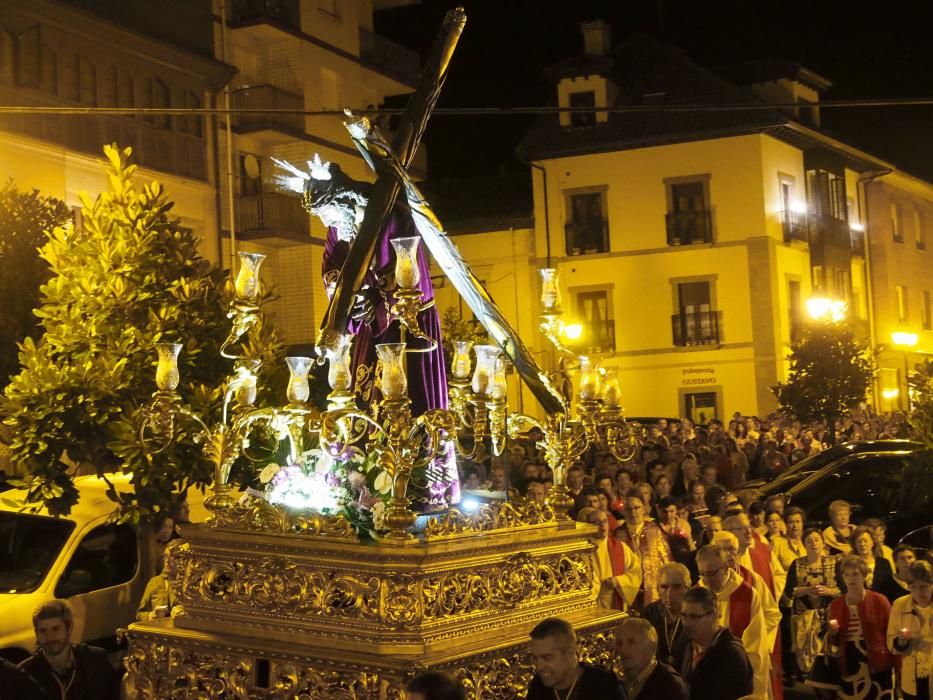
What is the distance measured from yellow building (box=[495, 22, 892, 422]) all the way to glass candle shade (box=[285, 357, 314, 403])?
27239mm

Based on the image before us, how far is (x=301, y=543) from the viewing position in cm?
608

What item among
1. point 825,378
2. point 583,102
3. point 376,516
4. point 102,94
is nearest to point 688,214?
point 583,102

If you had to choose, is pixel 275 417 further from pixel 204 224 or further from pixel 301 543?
pixel 204 224

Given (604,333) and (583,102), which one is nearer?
(604,333)

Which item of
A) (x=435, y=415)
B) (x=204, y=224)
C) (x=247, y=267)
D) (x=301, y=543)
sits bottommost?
(x=301, y=543)

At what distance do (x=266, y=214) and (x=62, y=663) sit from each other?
786 inches

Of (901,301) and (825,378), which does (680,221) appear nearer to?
(825,378)

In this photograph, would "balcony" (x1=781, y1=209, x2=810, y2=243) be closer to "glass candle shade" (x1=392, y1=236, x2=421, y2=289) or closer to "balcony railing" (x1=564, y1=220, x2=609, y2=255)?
"balcony railing" (x1=564, y1=220, x2=609, y2=255)

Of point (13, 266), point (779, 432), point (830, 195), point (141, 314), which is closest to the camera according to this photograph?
point (141, 314)

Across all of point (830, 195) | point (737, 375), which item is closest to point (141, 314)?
point (737, 375)

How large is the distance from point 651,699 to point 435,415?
1573mm

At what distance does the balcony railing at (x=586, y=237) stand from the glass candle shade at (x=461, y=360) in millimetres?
26767

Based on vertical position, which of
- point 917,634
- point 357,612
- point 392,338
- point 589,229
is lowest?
point 917,634

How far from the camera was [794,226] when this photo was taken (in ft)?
113
